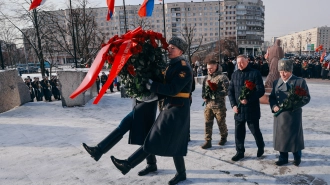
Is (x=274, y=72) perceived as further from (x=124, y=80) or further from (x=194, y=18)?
(x=194, y=18)

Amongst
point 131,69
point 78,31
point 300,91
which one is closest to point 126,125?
point 131,69

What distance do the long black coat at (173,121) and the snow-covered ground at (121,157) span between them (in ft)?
1.88

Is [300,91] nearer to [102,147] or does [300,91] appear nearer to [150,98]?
[150,98]

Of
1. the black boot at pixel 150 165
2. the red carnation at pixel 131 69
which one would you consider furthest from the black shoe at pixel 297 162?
the red carnation at pixel 131 69

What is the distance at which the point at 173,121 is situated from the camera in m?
3.06

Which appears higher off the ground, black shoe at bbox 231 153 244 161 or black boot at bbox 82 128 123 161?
black boot at bbox 82 128 123 161

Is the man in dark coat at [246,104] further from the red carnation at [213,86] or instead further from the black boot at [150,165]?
the black boot at [150,165]

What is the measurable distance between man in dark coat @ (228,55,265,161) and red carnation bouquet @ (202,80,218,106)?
0.50m

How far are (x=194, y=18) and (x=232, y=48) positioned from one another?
5000 centimetres

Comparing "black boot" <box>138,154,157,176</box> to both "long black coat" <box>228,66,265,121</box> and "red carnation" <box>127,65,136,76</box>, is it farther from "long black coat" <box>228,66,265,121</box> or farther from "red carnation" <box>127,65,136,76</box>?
"long black coat" <box>228,66,265,121</box>

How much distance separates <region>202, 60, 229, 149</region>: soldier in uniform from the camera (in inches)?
181

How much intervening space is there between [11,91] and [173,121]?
26.6ft

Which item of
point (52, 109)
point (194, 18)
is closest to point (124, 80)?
point (52, 109)

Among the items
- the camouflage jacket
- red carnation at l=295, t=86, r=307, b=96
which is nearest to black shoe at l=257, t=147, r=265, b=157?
the camouflage jacket
